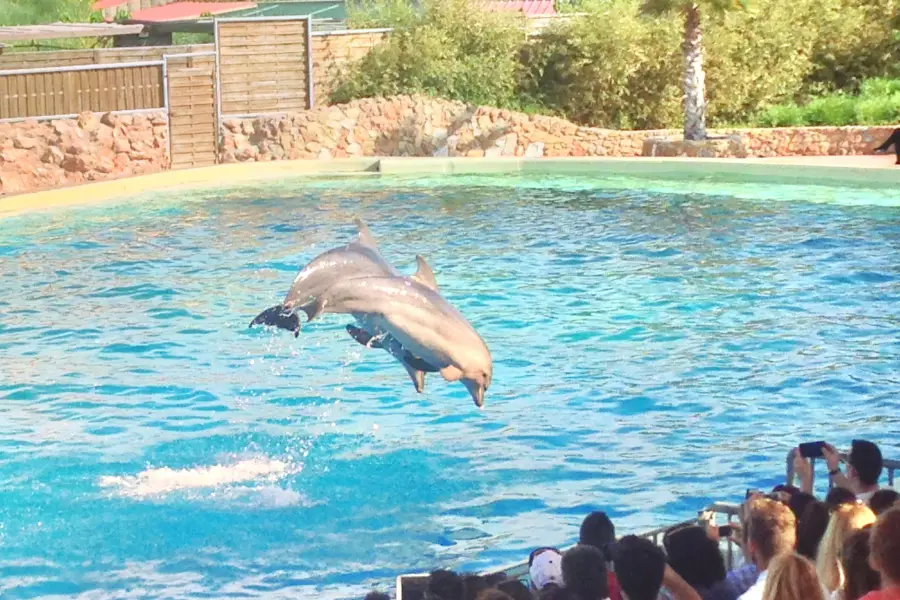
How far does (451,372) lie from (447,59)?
1792 cm

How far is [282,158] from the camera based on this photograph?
75.0 feet

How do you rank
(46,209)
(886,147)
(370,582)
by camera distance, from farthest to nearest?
(886,147) → (46,209) → (370,582)

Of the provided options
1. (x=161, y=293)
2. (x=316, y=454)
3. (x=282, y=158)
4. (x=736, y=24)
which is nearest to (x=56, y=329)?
(x=161, y=293)

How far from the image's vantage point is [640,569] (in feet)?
14.0

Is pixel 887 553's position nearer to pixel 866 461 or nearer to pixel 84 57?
pixel 866 461

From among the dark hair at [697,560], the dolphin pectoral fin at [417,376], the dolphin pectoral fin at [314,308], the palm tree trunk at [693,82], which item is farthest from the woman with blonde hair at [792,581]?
the palm tree trunk at [693,82]

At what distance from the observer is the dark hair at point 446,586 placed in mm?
4578

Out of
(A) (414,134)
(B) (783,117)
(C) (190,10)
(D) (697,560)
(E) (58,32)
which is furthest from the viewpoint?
(C) (190,10)

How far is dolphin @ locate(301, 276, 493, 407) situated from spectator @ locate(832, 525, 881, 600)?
296cm

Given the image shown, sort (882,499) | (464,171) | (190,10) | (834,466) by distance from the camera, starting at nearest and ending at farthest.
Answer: (882,499), (834,466), (464,171), (190,10)

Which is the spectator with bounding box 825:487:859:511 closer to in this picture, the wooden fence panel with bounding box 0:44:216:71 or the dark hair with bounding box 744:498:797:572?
the dark hair with bounding box 744:498:797:572

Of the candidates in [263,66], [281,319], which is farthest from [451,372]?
[263,66]

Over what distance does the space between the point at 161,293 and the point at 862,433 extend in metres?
7.37

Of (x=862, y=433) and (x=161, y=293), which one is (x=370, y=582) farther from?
(x=161, y=293)
